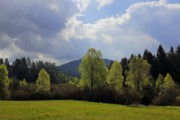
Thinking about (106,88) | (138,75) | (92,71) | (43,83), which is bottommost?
(106,88)

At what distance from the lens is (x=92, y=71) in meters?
101

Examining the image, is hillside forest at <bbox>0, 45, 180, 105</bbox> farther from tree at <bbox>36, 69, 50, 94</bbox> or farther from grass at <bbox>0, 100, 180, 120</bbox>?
grass at <bbox>0, 100, 180, 120</bbox>

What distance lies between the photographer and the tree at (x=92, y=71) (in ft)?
330

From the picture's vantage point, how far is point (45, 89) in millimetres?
117938

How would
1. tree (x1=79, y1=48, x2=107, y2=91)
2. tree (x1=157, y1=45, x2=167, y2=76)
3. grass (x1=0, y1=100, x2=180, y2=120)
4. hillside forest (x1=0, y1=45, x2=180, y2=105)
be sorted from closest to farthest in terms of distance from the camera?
grass (x1=0, y1=100, x2=180, y2=120), hillside forest (x1=0, y1=45, x2=180, y2=105), tree (x1=79, y1=48, x2=107, y2=91), tree (x1=157, y1=45, x2=167, y2=76)

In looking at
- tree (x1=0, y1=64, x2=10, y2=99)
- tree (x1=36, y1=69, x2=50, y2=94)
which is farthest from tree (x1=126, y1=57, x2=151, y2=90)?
tree (x1=0, y1=64, x2=10, y2=99)

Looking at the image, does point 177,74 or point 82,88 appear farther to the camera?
point 177,74

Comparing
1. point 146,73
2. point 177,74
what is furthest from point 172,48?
point 146,73

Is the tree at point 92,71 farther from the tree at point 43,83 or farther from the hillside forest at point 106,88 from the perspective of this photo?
the tree at point 43,83

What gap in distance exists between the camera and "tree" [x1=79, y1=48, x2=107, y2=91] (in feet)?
330

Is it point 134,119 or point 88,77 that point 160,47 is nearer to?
point 88,77

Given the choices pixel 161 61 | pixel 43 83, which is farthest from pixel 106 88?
pixel 161 61

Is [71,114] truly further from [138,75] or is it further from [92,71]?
[138,75]

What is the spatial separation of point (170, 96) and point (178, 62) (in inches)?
2206
